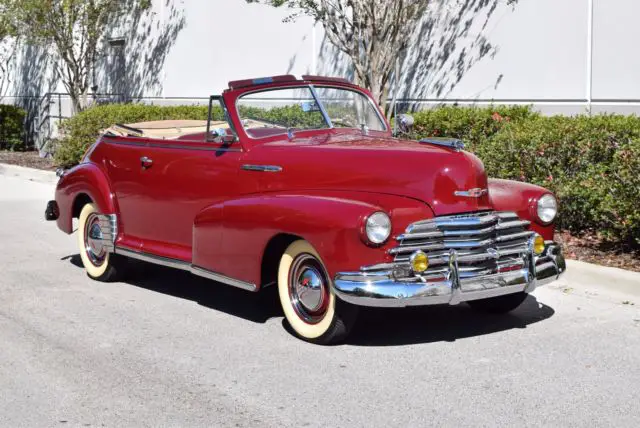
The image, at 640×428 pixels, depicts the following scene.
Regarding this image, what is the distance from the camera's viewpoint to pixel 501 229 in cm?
666

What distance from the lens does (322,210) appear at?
638cm

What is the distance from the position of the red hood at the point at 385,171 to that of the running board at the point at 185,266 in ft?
2.32

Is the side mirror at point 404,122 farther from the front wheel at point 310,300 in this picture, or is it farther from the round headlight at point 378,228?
the round headlight at point 378,228

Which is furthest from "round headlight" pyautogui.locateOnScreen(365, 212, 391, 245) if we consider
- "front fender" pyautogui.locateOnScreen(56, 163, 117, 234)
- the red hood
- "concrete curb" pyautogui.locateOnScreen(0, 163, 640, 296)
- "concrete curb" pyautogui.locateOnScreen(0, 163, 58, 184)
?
"concrete curb" pyautogui.locateOnScreen(0, 163, 58, 184)

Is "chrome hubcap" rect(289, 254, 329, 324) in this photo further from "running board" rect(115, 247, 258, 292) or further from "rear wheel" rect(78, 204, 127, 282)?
"rear wheel" rect(78, 204, 127, 282)

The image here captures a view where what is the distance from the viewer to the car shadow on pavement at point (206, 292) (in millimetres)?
7711

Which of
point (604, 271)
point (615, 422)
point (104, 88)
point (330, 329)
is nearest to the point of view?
point (615, 422)

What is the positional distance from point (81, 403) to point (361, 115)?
144 inches

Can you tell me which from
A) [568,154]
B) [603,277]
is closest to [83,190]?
[603,277]

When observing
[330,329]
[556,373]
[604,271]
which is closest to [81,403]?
[330,329]

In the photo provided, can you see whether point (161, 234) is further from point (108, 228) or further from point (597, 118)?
point (597, 118)

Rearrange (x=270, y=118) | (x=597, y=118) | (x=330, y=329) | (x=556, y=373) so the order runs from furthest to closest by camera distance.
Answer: (x=597, y=118) → (x=270, y=118) → (x=330, y=329) → (x=556, y=373)

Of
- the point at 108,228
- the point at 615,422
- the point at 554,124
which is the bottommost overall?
the point at 615,422

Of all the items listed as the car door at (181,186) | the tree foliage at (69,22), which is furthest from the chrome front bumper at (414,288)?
the tree foliage at (69,22)
